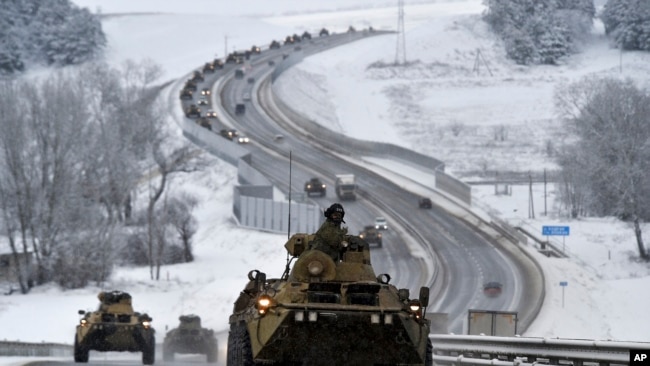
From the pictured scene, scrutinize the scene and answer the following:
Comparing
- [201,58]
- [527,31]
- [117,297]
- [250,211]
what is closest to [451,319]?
[250,211]

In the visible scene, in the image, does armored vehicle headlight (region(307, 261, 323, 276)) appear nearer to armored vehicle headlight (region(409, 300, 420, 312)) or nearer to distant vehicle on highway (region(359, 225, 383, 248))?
armored vehicle headlight (region(409, 300, 420, 312))

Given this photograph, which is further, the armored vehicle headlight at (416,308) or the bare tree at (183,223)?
the bare tree at (183,223)

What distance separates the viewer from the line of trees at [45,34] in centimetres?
16475

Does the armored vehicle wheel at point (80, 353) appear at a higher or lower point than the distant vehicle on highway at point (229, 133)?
lower

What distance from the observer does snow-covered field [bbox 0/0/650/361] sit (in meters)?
60.6

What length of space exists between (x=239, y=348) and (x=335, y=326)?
7.06ft

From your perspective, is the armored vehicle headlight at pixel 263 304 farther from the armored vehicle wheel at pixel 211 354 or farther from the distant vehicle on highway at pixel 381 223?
the distant vehicle on highway at pixel 381 223

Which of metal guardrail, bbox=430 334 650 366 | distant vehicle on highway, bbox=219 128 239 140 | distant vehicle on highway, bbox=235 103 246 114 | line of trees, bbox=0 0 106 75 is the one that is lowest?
metal guardrail, bbox=430 334 650 366

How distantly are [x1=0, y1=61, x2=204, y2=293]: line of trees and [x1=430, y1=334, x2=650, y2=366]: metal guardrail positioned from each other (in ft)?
155

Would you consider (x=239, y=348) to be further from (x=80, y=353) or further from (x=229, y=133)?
(x=229, y=133)

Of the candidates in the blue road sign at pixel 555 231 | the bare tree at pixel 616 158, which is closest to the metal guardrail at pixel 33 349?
the blue road sign at pixel 555 231

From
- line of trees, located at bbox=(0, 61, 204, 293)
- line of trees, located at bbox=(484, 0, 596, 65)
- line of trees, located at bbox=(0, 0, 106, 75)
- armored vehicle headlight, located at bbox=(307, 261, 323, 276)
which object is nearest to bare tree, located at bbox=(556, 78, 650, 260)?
line of trees, located at bbox=(0, 61, 204, 293)

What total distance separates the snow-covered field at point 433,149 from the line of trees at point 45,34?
289 inches

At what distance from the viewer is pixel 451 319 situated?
60188 mm
